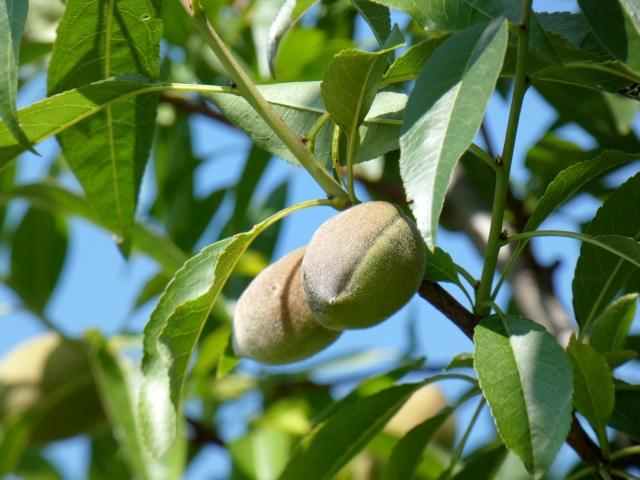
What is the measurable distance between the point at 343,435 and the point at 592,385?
43cm

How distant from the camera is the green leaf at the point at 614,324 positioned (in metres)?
1.13

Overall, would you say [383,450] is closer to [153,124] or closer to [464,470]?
[464,470]

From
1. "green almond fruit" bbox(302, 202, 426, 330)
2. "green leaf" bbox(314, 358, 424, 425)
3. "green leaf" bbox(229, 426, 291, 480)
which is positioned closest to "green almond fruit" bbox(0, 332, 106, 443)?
"green leaf" bbox(229, 426, 291, 480)

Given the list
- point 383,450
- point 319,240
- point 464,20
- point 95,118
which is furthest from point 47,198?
point 464,20

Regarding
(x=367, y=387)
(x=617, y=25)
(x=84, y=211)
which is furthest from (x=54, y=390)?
(x=617, y=25)

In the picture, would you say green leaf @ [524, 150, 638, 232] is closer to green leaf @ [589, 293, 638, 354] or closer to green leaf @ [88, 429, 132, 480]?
green leaf @ [589, 293, 638, 354]

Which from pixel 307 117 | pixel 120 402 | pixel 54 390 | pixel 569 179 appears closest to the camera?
pixel 569 179

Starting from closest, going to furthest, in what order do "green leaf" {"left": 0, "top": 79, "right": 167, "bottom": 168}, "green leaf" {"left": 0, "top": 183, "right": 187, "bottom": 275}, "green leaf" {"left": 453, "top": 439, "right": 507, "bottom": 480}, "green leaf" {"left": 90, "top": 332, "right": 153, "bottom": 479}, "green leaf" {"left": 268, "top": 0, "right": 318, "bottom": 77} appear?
"green leaf" {"left": 0, "top": 79, "right": 167, "bottom": 168}
"green leaf" {"left": 268, "top": 0, "right": 318, "bottom": 77}
"green leaf" {"left": 453, "top": 439, "right": 507, "bottom": 480}
"green leaf" {"left": 90, "top": 332, "right": 153, "bottom": 479}
"green leaf" {"left": 0, "top": 183, "right": 187, "bottom": 275}

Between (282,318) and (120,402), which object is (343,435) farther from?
(120,402)

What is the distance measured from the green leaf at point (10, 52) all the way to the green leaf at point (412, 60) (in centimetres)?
48

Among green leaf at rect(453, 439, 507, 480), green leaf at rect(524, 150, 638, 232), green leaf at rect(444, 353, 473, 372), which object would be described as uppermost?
green leaf at rect(524, 150, 638, 232)

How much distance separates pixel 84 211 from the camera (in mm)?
2002

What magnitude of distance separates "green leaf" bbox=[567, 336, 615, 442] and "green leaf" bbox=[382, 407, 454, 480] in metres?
0.26

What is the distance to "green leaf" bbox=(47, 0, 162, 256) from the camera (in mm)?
1217
